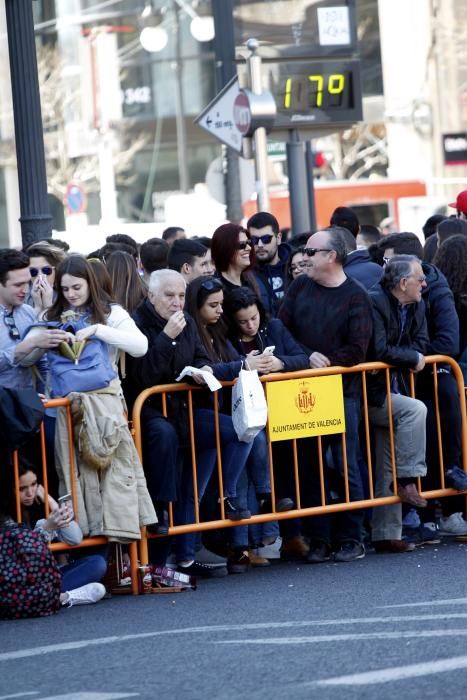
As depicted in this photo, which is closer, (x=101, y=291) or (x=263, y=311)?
(x=101, y=291)

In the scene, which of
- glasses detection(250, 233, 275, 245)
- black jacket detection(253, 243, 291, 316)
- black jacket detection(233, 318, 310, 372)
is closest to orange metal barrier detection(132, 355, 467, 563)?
black jacket detection(233, 318, 310, 372)

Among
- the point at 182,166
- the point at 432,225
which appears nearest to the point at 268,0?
the point at 432,225

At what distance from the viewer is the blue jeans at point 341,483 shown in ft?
34.5

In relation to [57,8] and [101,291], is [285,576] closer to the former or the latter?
[101,291]

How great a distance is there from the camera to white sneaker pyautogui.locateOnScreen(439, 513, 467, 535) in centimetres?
1128

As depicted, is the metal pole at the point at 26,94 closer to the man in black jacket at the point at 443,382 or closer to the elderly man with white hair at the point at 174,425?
the elderly man with white hair at the point at 174,425

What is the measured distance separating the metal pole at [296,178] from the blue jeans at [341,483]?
589 centimetres

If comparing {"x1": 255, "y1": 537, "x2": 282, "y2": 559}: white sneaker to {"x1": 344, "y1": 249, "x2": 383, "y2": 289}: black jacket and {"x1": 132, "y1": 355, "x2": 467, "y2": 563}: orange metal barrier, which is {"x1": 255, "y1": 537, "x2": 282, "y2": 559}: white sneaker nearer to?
{"x1": 132, "y1": 355, "x2": 467, "y2": 563}: orange metal barrier

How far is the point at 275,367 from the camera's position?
10.2 m

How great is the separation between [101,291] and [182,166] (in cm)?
4005

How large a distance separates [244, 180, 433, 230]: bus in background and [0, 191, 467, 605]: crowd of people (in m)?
24.4

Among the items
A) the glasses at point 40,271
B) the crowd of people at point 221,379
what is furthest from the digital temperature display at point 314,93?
the glasses at point 40,271

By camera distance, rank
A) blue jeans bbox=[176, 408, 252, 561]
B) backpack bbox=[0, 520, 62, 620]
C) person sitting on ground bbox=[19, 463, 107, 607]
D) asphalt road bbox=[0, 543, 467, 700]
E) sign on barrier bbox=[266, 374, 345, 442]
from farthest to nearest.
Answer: sign on barrier bbox=[266, 374, 345, 442] < blue jeans bbox=[176, 408, 252, 561] < person sitting on ground bbox=[19, 463, 107, 607] < backpack bbox=[0, 520, 62, 620] < asphalt road bbox=[0, 543, 467, 700]

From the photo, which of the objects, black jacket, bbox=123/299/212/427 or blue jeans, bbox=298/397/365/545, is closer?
black jacket, bbox=123/299/212/427
